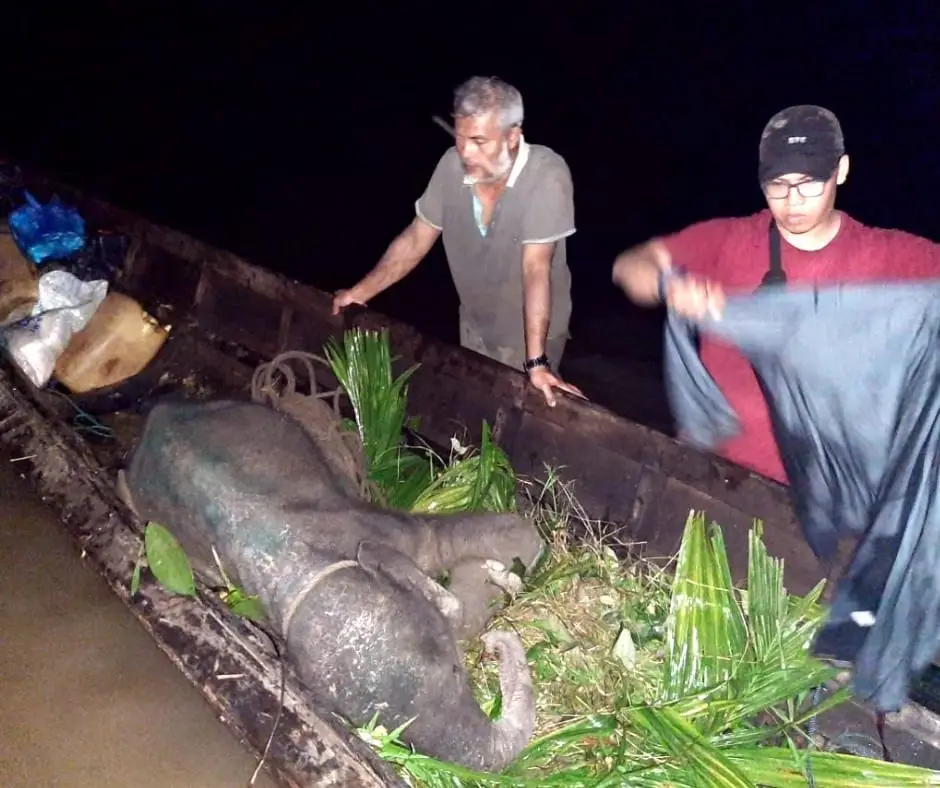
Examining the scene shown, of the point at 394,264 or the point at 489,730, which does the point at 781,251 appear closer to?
the point at 489,730

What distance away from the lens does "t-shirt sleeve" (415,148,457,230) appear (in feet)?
11.4

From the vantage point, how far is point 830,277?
236cm

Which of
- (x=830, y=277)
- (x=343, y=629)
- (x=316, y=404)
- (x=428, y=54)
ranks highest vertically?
(x=428, y=54)

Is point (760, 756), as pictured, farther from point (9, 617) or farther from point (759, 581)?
point (9, 617)

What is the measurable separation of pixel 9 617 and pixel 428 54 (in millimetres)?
19646

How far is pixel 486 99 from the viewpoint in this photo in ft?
9.87

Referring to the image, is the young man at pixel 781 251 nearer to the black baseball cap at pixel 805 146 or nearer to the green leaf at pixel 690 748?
the black baseball cap at pixel 805 146

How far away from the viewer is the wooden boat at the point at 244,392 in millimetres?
2125

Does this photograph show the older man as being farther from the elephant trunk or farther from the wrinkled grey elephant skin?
the elephant trunk

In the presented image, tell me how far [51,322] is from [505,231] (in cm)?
250

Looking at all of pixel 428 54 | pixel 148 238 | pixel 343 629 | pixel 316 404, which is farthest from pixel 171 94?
pixel 343 629

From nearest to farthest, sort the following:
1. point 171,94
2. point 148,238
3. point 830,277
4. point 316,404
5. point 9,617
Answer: point 830,277 → point 9,617 → point 316,404 → point 148,238 → point 171,94

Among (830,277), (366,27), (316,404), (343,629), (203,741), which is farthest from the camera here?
(366,27)

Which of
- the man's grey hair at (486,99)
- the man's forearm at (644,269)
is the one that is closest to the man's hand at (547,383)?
the man's forearm at (644,269)
